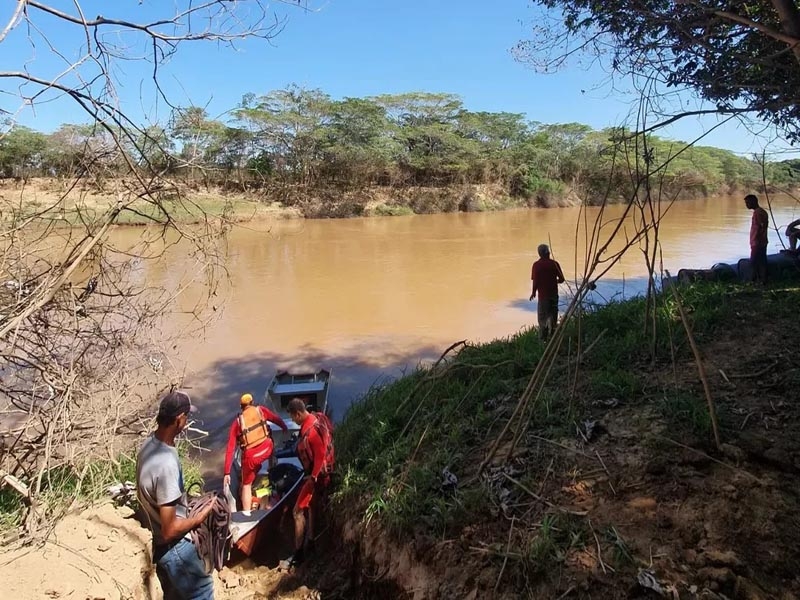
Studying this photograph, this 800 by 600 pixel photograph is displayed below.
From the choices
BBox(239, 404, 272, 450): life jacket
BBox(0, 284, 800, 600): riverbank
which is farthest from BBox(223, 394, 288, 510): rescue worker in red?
BBox(0, 284, 800, 600): riverbank

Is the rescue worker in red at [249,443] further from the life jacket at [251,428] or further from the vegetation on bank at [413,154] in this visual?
the vegetation on bank at [413,154]

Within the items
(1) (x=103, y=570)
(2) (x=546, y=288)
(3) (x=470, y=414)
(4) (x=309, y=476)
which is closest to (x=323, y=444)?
(4) (x=309, y=476)

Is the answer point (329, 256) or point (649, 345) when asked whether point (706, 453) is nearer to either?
point (649, 345)

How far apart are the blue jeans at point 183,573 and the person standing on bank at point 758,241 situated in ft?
25.0

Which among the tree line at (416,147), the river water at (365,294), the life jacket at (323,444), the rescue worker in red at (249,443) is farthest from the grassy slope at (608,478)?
the tree line at (416,147)

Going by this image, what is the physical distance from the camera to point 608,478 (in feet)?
9.71

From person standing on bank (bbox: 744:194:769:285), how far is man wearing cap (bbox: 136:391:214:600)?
756cm

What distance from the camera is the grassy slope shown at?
241 centimetres

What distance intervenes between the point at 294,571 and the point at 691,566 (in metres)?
3.04

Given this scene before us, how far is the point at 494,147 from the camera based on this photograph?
148 feet

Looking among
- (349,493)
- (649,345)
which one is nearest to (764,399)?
(649,345)

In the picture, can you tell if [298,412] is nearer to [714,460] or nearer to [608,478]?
[608,478]

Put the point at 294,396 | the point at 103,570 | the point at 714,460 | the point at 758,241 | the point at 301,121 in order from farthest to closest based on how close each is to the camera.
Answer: the point at 301,121 → the point at 758,241 → the point at 294,396 → the point at 103,570 → the point at 714,460

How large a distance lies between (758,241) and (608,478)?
6094 mm
